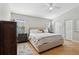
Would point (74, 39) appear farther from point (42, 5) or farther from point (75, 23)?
point (42, 5)

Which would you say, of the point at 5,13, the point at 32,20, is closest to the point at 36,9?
the point at 32,20

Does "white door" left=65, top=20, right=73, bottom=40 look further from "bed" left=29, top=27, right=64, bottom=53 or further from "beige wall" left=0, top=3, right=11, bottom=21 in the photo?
"beige wall" left=0, top=3, right=11, bottom=21

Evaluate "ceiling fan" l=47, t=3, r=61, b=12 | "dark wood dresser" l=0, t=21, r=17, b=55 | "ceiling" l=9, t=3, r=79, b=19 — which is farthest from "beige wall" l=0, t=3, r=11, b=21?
"ceiling fan" l=47, t=3, r=61, b=12

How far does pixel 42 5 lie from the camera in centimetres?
175

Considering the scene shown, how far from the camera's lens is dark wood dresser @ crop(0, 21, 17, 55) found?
5.01ft

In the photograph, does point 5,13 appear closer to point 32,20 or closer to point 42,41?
point 32,20

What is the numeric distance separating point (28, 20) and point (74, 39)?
1927mm

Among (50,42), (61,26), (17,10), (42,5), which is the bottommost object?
(50,42)

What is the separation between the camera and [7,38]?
1575 mm

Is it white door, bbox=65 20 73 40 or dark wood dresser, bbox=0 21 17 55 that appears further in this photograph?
white door, bbox=65 20 73 40

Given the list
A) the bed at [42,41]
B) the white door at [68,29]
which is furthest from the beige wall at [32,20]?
the white door at [68,29]

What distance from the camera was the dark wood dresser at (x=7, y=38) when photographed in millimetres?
1526

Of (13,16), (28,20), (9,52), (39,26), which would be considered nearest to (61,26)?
(39,26)

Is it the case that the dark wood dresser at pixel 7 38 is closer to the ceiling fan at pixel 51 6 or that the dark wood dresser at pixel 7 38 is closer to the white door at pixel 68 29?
the ceiling fan at pixel 51 6
